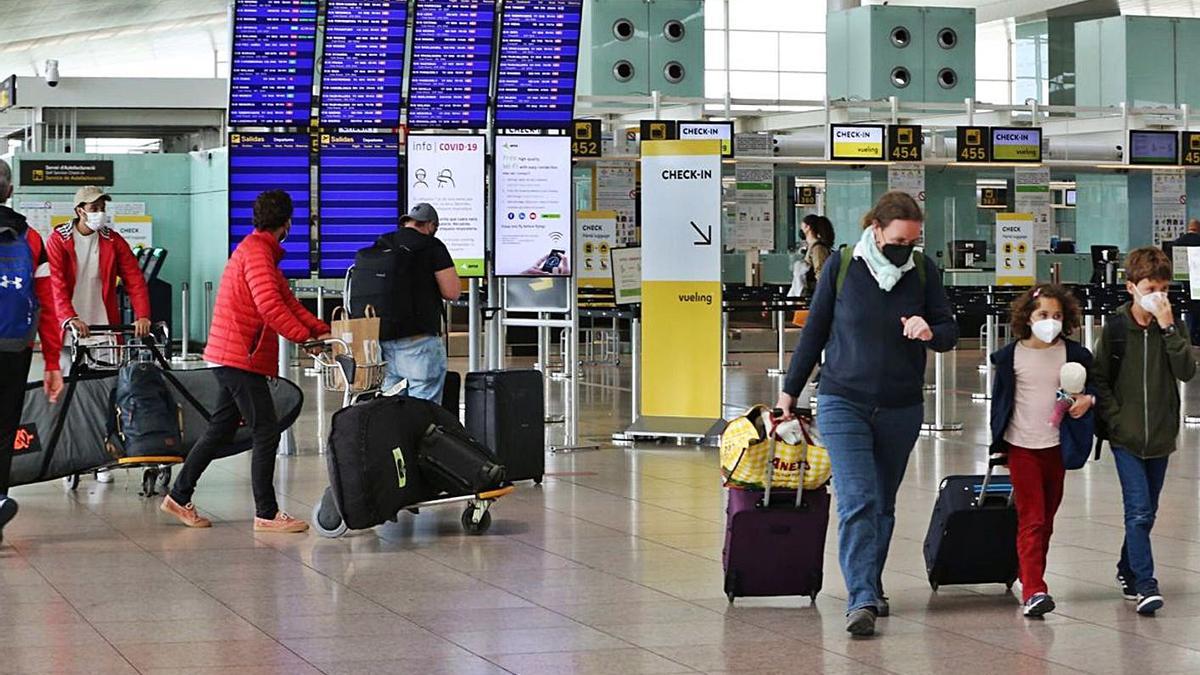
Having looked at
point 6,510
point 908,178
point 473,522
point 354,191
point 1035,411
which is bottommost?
point 473,522

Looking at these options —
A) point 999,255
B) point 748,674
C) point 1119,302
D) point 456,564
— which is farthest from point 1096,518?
point 999,255

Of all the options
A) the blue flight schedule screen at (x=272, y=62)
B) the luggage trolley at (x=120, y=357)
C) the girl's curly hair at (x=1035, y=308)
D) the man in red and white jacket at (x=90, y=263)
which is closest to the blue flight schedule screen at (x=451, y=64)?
the blue flight schedule screen at (x=272, y=62)

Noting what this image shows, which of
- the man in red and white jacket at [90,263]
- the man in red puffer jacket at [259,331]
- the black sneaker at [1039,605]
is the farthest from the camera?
the man in red and white jacket at [90,263]

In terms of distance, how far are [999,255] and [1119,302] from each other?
2.58m

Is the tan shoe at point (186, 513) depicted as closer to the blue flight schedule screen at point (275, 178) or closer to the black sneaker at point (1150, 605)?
the blue flight schedule screen at point (275, 178)

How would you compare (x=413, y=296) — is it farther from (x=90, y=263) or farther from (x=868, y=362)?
(x=868, y=362)

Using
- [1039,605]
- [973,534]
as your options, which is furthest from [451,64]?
[1039,605]

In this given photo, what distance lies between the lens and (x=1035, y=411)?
6469 millimetres

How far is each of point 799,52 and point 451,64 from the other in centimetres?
2872

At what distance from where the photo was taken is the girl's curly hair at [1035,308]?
653 cm

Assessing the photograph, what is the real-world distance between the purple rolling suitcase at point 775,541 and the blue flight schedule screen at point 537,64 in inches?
229

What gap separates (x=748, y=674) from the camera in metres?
5.51

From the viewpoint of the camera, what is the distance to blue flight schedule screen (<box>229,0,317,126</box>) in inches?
450

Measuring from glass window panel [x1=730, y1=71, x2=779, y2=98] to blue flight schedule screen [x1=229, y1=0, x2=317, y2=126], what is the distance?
2812cm
